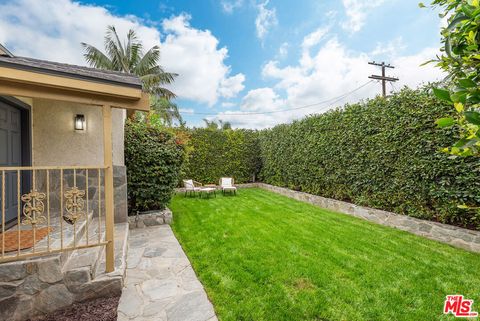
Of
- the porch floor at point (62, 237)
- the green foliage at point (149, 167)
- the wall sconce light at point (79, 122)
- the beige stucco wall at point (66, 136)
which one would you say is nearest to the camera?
the porch floor at point (62, 237)

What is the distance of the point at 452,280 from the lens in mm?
3074

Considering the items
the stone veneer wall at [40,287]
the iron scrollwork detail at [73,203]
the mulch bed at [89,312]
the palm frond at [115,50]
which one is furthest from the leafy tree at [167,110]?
the mulch bed at [89,312]

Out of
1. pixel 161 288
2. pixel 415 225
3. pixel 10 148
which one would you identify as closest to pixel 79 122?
pixel 10 148

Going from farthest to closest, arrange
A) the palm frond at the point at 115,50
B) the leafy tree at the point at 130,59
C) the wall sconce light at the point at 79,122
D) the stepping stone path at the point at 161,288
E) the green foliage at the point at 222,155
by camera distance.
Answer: the palm frond at the point at 115,50, the leafy tree at the point at 130,59, the green foliage at the point at 222,155, the wall sconce light at the point at 79,122, the stepping stone path at the point at 161,288

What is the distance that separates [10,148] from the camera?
3.82m

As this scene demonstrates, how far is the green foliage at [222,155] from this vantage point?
35.3ft

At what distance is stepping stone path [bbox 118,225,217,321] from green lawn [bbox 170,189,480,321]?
166 millimetres

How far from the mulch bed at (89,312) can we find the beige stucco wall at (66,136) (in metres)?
3.27

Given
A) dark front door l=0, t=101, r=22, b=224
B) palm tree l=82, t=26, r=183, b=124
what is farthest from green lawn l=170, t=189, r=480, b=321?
palm tree l=82, t=26, r=183, b=124

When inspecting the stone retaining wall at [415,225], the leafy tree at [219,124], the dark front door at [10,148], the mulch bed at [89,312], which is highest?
the leafy tree at [219,124]

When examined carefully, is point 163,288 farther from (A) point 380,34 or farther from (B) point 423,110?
(A) point 380,34

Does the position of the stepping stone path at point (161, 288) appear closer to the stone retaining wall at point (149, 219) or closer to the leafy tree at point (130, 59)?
the stone retaining wall at point (149, 219)

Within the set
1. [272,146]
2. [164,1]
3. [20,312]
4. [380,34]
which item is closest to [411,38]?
[380,34]

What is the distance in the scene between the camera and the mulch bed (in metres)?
2.46
